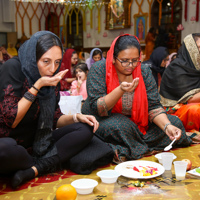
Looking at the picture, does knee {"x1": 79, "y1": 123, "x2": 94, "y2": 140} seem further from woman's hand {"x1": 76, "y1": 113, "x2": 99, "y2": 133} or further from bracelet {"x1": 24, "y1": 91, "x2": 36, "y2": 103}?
bracelet {"x1": 24, "y1": 91, "x2": 36, "y2": 103}

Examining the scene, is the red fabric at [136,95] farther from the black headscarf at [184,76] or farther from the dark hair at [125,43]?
the black headscarf at [184,76]

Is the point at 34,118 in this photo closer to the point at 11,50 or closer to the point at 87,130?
the point at 87,130

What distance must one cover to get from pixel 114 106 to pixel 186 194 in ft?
3.07

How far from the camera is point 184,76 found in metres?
2.91

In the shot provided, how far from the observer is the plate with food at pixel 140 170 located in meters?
1.64

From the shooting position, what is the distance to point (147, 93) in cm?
227

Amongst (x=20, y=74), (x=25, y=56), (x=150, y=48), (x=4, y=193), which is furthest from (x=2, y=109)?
(x=150, y=48)

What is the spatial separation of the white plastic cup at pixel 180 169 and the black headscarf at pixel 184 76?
1347mm

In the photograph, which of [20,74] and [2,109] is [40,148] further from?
[20,74]

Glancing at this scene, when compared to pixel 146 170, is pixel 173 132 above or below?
above

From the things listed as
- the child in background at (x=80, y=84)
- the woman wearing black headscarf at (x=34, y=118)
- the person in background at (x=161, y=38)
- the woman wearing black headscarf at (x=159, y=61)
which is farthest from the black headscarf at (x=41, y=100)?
the person in background at (x=161, y=38)

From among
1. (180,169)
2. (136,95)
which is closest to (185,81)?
(136,95)

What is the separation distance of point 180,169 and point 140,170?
0.23m

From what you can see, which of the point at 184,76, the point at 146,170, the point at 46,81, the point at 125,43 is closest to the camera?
the point at 46,81
